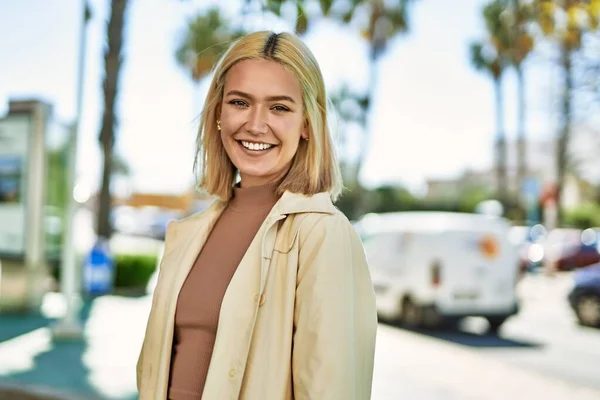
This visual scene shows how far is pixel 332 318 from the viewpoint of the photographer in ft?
5.52

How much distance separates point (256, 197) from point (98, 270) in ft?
39.6

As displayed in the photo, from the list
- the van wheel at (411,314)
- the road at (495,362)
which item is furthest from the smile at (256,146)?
the van wheel at (411,314)

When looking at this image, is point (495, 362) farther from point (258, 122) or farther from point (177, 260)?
point (258, 122)

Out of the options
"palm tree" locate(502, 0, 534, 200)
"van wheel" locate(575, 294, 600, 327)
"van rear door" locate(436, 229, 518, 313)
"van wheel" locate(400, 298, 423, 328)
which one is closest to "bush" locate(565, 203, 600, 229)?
"palm tree" locate(502, 0, 534, 200)

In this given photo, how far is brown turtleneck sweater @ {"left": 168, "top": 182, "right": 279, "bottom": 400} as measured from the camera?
74.9 inches

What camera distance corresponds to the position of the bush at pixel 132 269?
1441cm

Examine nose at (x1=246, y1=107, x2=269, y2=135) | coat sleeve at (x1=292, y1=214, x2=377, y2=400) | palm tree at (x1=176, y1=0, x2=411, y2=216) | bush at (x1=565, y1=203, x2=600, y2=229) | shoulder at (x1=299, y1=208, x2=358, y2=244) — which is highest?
palm tree at (x1=176, y1=0, x2=411, y2=216)

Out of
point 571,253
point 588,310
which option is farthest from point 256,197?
point 571,253

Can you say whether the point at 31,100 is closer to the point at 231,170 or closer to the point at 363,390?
the point at 231,170

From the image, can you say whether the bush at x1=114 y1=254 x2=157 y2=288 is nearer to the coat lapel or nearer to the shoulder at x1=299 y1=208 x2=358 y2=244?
the coat lapel

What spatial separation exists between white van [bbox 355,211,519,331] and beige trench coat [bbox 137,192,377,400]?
9.51m

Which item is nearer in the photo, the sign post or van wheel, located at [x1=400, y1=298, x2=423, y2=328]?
the sign post

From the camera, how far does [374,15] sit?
89.5ft

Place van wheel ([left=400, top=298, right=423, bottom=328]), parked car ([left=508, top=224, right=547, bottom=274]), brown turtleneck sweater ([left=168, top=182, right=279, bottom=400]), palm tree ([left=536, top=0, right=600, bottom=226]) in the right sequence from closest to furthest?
brown turtleneck sweater ([left=168, top=182, right=279, bottom=400])
palm tree ([left=536, top=0, right=600, bottom=226])
van wheel ([left=400, top=298, right=423, bottom=328])
parked car ([left=508, top=224, right=547, bottom=274])
